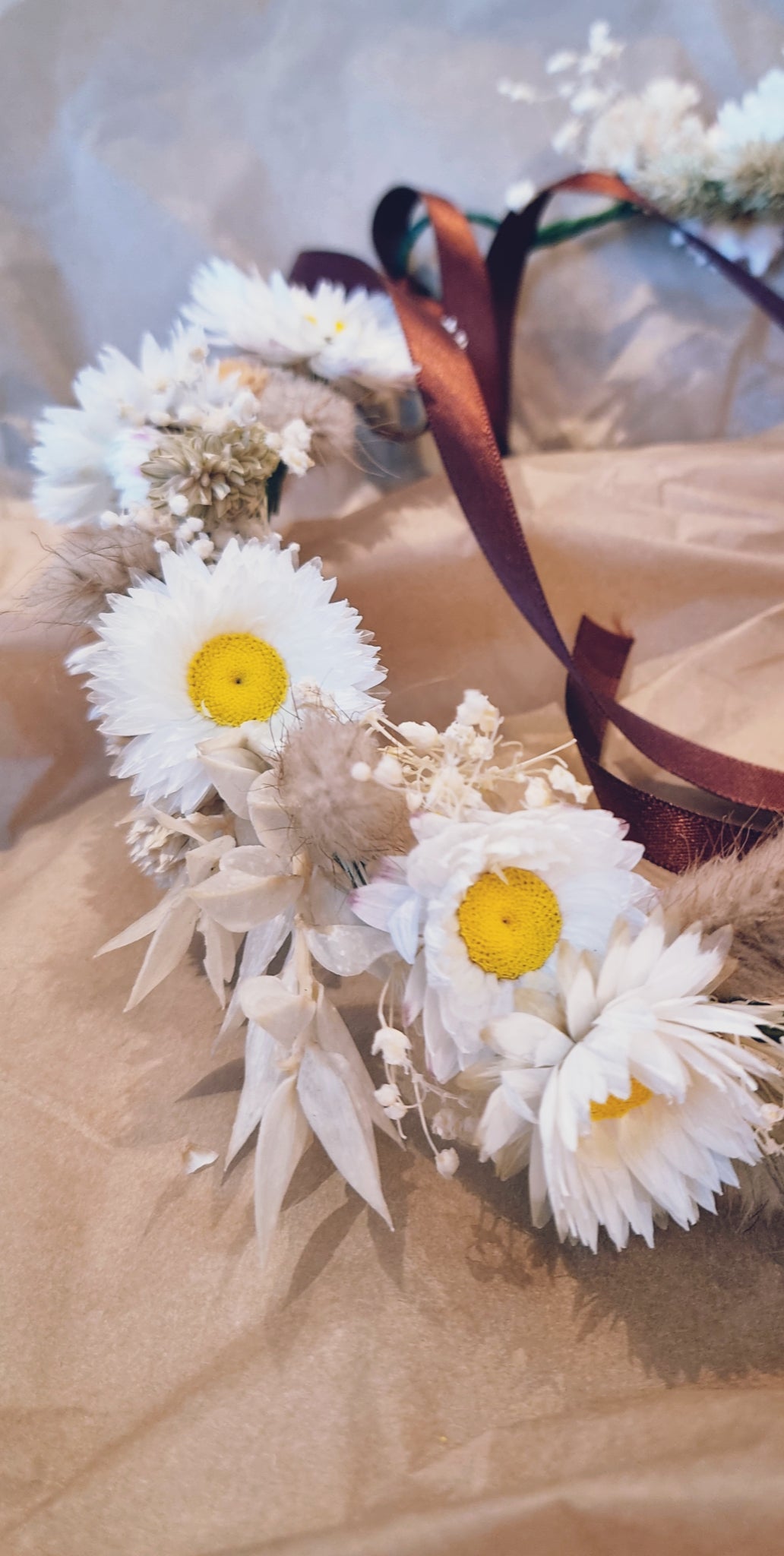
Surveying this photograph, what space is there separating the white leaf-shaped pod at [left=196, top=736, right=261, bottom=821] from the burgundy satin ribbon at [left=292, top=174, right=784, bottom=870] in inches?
8.7

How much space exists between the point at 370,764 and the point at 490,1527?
0.94ft

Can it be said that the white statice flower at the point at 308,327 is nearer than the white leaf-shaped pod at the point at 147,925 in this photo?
No

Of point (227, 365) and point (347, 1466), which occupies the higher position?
point (227, 365)

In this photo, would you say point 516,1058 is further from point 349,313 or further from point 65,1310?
point 349,313

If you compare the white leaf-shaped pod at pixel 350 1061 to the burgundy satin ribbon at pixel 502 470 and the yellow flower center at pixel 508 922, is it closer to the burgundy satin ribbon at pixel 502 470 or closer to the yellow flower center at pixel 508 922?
the yellow flower center at pixel 508 922

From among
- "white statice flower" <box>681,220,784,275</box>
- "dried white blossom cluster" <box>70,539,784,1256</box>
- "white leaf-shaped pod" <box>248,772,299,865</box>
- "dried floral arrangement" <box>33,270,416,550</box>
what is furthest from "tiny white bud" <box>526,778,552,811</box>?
"white statice flower" <box>681,220,784,275</box>

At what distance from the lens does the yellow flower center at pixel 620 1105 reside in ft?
1.34

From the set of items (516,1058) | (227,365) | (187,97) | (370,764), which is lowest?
(516,1058)

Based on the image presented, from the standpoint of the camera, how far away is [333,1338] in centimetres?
44

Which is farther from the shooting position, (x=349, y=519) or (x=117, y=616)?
(x=349, y=519)

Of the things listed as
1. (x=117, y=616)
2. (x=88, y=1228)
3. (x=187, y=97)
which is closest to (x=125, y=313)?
(x=187, y=97)

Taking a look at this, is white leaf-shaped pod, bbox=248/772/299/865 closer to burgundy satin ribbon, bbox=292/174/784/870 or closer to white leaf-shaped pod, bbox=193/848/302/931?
white leaf-shaped pod, bbox=193/848/302/931

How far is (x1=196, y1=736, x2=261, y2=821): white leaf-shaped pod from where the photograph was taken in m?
0.47

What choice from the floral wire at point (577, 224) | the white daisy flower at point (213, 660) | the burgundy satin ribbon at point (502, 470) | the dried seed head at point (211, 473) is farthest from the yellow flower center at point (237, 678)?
the floral wire at point (577, 224)
